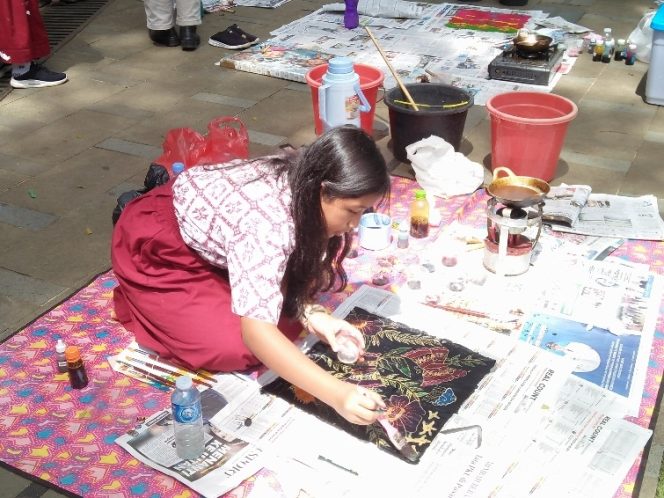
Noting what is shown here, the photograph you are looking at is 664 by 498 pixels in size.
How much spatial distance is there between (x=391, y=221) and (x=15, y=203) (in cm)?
149

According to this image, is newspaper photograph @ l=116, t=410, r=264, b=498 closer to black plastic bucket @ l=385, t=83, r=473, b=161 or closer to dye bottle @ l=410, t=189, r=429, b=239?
dye bottle @ l=410, t=189, r=429, b=239

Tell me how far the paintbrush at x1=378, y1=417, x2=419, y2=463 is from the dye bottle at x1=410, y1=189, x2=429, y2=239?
0.97m

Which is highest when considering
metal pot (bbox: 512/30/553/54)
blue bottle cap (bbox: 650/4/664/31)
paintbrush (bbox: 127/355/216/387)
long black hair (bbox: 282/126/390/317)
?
long black hair (bbox: 282/126/390/317)

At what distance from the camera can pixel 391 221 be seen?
2.63 meters

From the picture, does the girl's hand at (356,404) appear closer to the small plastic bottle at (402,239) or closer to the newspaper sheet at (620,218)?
the small plastic bottle at (402,239)

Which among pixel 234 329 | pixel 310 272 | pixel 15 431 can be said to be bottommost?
pixel 15 431

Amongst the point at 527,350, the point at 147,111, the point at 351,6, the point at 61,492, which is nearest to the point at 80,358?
the point at 61,492

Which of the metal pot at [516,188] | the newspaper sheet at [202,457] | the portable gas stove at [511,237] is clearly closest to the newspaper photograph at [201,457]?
the newspaper sheet at [202,457]

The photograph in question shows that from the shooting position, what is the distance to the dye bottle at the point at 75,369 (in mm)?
1891

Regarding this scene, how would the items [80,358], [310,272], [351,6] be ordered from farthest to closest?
[351,6] < [80,358] < [310,272]

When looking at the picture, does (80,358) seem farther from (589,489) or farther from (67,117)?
(67,117)

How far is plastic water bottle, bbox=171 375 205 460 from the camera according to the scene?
1620mm

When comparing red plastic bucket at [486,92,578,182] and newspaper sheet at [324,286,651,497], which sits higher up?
red plastic bucket at [486,92,578,182]

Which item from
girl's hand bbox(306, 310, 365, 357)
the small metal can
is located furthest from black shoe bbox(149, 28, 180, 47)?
girl's hand bbox(306, 310, 365, 357)
